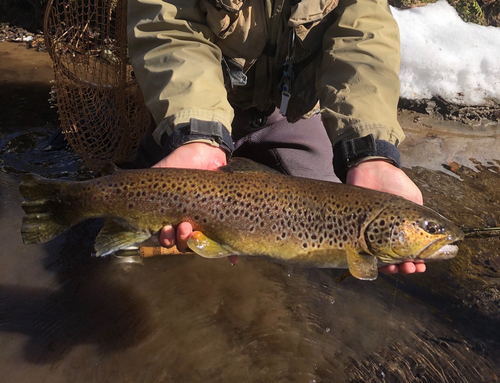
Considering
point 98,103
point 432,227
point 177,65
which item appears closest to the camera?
point 432,227

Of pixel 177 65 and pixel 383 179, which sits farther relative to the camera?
pixel 177 65

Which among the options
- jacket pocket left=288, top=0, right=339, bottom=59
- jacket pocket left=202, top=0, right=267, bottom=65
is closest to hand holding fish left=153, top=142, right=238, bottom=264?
jacket pocket left=202, top=0, right=267, bottom=65

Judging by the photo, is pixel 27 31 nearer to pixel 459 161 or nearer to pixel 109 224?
pixel 109 224

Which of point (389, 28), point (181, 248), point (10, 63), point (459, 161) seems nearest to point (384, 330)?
point (181, 248)

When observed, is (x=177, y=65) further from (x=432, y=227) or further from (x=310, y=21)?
(x=432, y=227)

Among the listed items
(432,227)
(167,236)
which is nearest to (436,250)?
(432,227)

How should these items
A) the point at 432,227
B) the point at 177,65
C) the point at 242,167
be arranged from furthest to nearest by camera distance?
the point at 177,65, the point at 242,167, the point at 432,227

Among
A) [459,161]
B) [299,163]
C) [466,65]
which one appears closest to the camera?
[299,163]

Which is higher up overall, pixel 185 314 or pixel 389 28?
→ pixel 389 28
